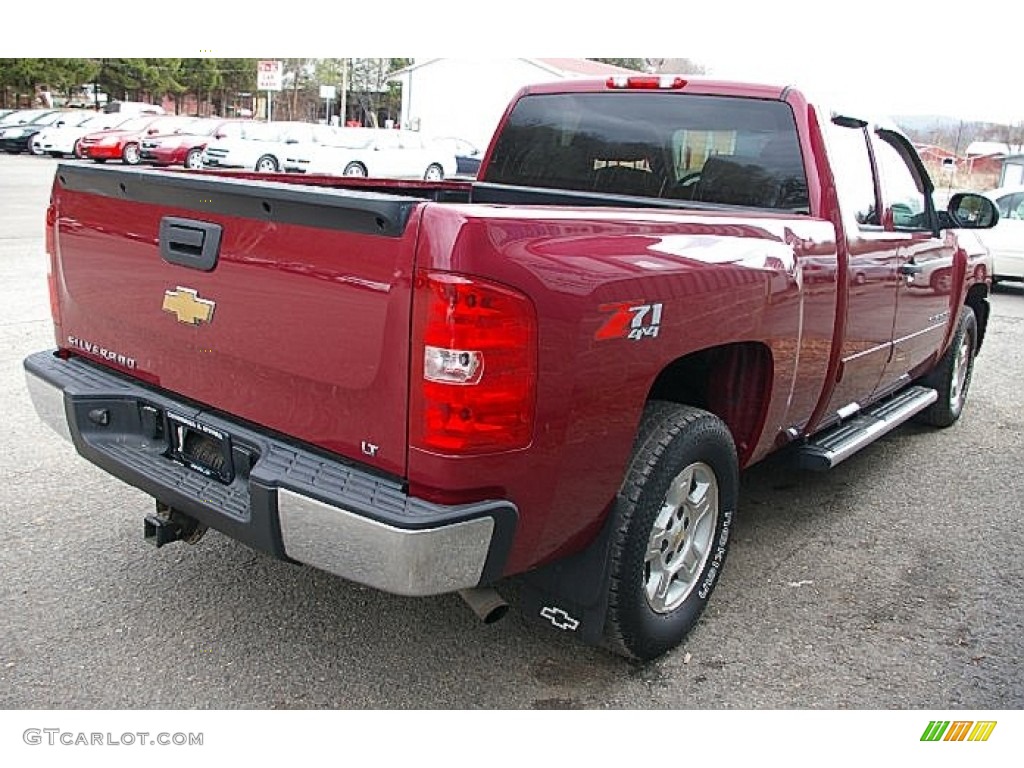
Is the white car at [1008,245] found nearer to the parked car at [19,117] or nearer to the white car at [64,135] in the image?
the white car at [64,135]

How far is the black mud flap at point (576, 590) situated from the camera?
2.88 metres

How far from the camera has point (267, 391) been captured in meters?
2.71

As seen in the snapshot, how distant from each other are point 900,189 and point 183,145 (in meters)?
22.6

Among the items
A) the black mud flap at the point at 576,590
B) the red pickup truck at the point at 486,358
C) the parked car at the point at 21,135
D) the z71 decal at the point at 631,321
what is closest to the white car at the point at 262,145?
the parked car at the point at 21,135

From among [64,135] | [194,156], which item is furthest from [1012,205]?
[64,135]

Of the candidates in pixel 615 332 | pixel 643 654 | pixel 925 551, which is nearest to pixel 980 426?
pixel 925 551

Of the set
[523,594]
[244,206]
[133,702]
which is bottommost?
[133,702]

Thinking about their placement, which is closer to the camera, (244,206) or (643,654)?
(244,206)

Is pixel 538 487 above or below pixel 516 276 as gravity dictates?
below

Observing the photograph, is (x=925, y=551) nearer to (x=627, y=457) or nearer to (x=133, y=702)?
(x=627, y=457)

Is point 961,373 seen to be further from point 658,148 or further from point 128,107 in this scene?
point 128,107

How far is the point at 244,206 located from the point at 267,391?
0.51 meters

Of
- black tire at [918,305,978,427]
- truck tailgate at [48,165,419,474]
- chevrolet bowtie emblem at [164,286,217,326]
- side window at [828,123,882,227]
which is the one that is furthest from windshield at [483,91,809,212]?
black tire at [918,305,978,427]

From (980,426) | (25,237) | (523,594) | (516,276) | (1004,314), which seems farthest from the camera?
(25,237)
